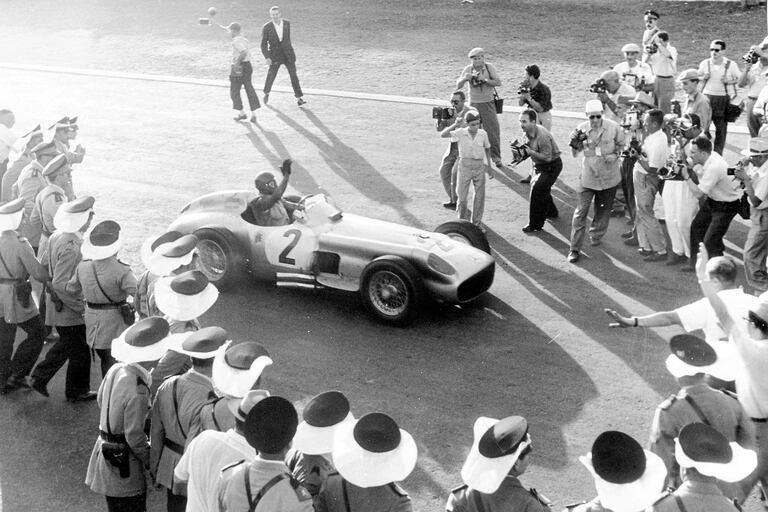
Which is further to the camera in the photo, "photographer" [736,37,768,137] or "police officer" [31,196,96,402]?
"photographer" [736,37,768,137]

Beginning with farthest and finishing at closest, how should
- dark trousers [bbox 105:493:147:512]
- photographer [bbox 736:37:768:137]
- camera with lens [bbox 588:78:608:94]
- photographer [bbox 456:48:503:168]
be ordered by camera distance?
photographer [bbox 456:48:503:168]
photographer [bbox 736:37:768:137]
camera with lens [bbox 588:78:608:94]
dark trousers [bbox 105:493:147:512]

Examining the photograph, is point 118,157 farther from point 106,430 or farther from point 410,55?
point 106,430

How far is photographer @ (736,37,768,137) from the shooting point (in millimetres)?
14352

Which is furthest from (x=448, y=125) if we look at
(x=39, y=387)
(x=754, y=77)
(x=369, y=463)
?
(x=369, y=463)

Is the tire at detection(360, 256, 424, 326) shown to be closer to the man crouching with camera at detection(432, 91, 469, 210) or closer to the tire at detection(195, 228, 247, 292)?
the tire at detection(195, 228, 247, 292)

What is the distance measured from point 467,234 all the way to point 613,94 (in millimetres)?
4214

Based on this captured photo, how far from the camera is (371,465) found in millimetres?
4953

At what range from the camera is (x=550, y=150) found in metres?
12.5

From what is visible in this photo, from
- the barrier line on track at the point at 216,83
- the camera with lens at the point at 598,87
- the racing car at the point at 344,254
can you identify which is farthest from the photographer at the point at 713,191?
the barrier line on track at the point at 216,83

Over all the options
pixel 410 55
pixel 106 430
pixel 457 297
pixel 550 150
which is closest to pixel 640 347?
pixel 457 297

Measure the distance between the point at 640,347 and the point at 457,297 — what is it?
201 centimetres

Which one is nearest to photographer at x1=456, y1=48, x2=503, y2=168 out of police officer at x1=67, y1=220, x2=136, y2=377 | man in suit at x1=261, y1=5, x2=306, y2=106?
man in suit at x1=261, y1=5, x2=306, y2=106

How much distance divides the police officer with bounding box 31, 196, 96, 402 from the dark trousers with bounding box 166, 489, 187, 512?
2.92 m

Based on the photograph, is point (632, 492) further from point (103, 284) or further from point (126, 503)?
point (103, 284)
